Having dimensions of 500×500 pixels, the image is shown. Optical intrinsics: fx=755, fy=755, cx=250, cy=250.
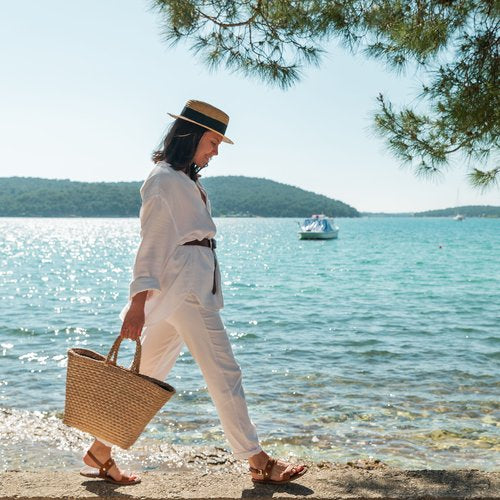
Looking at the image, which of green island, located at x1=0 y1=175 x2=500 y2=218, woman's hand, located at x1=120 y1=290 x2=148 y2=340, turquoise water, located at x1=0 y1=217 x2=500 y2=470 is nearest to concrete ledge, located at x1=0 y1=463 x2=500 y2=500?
woman's hand, located at x1=120 y1=290 x2=148 y2=340

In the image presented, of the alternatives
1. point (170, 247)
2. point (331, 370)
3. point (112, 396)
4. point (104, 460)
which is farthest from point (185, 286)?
point (331, 370)

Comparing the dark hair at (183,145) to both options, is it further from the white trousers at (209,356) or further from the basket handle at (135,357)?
the basket handle at (135,357)

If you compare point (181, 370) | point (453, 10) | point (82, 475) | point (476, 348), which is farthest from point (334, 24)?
point (476, 348)

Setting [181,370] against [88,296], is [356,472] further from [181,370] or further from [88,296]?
[88,296]

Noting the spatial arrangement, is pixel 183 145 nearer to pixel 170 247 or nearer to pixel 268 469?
pixel 170 247

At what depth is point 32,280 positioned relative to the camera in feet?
101

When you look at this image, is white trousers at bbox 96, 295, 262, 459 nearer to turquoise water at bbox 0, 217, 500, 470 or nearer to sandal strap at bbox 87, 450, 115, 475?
sandal strap at bbox 87, 450, 115, 475

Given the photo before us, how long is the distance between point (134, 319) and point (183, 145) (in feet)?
2.67

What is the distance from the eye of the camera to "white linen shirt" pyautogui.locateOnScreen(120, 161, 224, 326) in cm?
325

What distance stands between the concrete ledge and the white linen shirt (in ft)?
2.52

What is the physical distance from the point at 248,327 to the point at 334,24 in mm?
9220

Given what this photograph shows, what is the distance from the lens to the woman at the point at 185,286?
128 inches

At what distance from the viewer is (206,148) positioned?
3441 mm

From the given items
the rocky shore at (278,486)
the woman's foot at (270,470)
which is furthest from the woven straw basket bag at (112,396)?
the woman's foot at (270,470)
